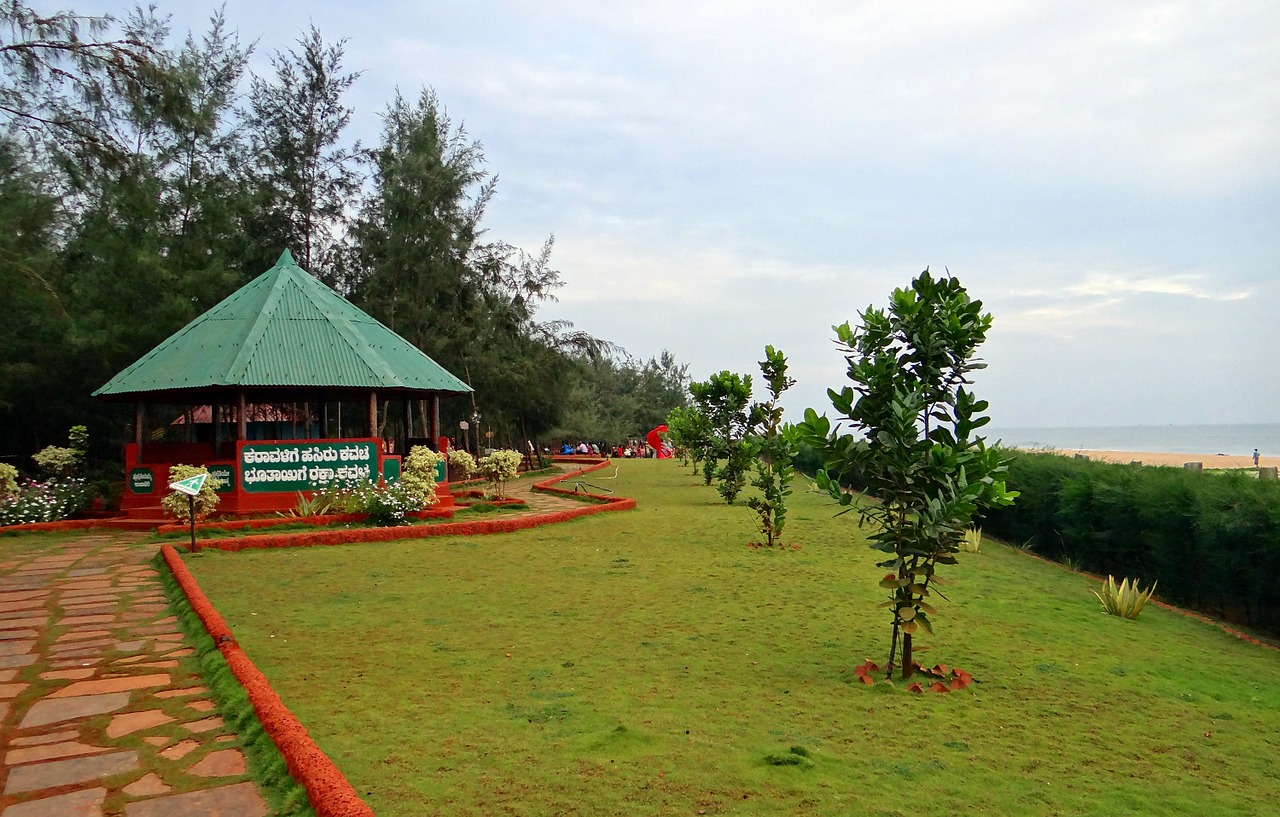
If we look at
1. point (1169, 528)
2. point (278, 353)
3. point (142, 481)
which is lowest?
point (1169, 528)

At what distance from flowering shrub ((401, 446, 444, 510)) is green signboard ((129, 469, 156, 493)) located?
420 centimetres

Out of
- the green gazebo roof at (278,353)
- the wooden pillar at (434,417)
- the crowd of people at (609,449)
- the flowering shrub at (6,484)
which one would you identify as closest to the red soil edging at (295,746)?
the green gazebo roof at (278,353)

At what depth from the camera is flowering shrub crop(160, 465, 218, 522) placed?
12.4m

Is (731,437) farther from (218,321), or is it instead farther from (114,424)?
(114,424)

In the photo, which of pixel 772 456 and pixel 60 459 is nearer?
pixel 772 456

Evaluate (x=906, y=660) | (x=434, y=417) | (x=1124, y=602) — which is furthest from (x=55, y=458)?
(x=1124, y=602)

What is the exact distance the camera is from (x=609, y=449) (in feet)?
172

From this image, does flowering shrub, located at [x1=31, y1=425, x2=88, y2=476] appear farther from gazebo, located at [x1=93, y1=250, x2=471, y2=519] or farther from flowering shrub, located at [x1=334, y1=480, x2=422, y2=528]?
flowering shrub, located at [x1=334, y1=480, x2=422, y2=528]

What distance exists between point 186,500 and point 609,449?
40.3 m

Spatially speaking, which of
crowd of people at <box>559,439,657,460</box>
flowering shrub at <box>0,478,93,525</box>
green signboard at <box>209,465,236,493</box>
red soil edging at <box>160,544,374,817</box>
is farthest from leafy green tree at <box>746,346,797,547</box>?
crowd of people at <box>559,439,657,460</box>

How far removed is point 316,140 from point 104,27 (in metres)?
17.6

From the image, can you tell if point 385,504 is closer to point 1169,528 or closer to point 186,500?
point 186,500

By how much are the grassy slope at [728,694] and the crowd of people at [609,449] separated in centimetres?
3996

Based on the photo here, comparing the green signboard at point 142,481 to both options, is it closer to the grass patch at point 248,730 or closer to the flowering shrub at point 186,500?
the flowering shrub at point 186,500
